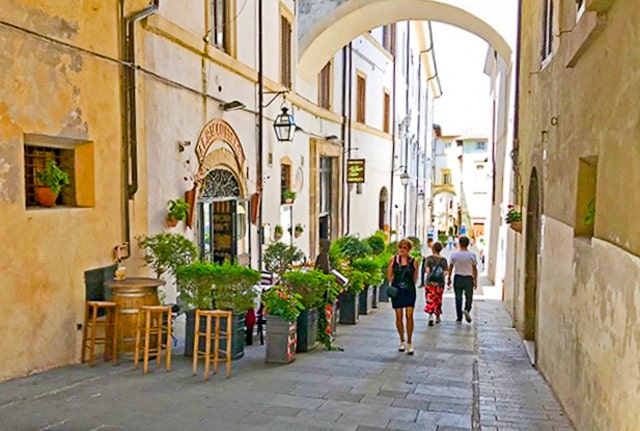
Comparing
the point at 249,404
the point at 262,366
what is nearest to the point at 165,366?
the point at 262,366

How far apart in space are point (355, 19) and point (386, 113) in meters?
9.79

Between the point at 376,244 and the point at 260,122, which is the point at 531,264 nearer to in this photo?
the point at 376,244

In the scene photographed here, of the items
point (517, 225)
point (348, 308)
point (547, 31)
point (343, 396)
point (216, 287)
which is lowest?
point (348, 308)

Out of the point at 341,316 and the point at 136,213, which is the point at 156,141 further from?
the point at 341,316

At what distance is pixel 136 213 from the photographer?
7.21m

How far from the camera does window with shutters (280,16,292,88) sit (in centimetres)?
1327

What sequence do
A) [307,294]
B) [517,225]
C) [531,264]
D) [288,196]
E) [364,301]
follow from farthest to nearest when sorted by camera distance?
Result: [288,196], [364,301], [517,225], [531,264], [307,294]

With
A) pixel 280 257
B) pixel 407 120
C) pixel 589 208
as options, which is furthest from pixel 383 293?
pixel 407 120

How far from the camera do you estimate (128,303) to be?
6.30m

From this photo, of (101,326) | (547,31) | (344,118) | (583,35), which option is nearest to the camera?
(583,35)

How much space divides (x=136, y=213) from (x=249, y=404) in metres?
3.24

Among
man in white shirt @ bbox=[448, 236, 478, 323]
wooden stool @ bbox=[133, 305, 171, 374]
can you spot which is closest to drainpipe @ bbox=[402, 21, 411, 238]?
man in white shirt @ bbox=[448, 236, 478, 323]

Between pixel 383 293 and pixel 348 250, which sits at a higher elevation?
pixel 348 250

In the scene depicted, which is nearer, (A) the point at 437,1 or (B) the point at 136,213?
(B) the point at 136,213
